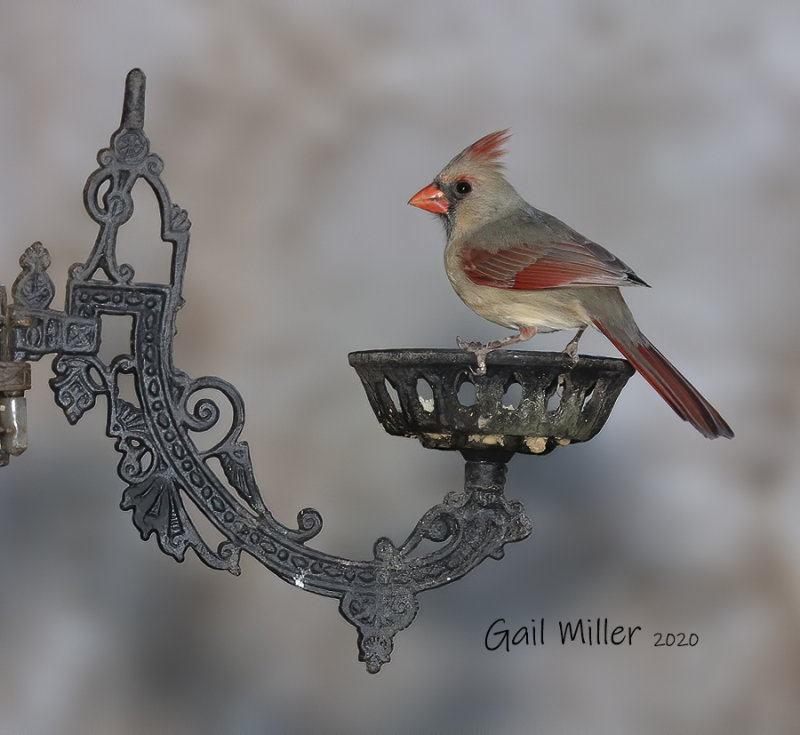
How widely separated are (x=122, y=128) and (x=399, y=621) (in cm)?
60

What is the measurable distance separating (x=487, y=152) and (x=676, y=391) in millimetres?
383

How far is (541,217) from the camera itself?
1377 mm

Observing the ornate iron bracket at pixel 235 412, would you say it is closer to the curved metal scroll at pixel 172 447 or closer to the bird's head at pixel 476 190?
the curved metal scroll at pixel 172 447

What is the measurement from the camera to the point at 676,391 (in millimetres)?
1184

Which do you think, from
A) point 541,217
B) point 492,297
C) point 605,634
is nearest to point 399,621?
point 492,297

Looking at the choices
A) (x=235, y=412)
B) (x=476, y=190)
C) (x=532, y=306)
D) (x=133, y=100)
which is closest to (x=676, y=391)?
(x=532, y=306)

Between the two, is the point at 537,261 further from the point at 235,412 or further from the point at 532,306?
the point at 235,412

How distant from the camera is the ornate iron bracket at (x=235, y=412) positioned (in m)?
1.14

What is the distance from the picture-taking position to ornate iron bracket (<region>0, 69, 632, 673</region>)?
3.74 feet

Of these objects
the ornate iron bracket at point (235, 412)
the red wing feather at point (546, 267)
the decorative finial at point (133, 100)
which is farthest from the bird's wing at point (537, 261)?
the decorative finial at point (133, 100)

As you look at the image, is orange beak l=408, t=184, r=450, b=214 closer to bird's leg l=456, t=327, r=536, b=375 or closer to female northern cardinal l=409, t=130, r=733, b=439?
female northern cardinal l=409, t=130, r=733, b=439

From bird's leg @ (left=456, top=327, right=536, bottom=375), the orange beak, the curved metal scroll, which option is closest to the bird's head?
the orange beak

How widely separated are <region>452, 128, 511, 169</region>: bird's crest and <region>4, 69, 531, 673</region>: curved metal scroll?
37 cm

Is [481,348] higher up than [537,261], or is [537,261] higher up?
[537,261]
